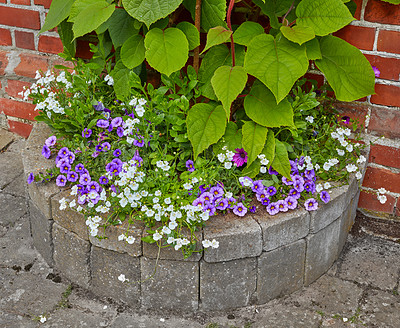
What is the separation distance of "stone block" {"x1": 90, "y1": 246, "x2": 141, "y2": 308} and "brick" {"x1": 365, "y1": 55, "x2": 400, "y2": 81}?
128 cm

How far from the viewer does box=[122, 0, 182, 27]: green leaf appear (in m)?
1.86

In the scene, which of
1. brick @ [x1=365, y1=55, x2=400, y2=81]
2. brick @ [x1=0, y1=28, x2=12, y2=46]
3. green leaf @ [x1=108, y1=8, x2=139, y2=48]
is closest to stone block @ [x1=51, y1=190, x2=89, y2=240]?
green leaf @ [x1=108, y1=8, x2=139, y2=48]

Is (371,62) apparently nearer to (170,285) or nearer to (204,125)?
(204,125)

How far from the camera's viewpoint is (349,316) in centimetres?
197

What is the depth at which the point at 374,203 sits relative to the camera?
2494 mm

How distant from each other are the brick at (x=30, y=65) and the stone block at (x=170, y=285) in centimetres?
140

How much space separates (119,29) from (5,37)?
100cm

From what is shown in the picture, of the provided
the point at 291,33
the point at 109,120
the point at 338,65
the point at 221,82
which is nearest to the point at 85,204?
the point at 109,120

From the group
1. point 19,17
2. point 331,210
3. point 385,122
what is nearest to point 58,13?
point 19,17

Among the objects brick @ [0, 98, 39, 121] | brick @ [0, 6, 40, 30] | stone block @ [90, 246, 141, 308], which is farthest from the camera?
brick @ [0, 98, 39, 121]

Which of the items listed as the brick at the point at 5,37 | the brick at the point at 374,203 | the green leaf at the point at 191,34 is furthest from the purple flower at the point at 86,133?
the brick at the point at 374,203

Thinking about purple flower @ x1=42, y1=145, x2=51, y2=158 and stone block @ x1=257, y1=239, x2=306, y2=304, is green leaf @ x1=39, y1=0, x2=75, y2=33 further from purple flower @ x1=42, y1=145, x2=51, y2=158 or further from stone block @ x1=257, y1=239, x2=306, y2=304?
stone block @ x1=257, y1=239, x2=306, y2=304

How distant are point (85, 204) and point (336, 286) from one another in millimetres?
1047

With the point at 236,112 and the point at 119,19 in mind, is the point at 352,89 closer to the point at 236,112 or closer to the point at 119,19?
the point at 236,112
